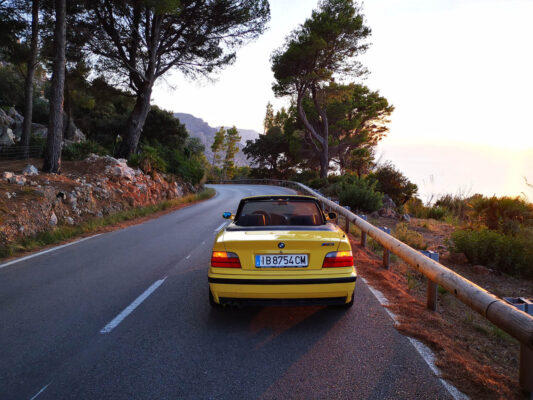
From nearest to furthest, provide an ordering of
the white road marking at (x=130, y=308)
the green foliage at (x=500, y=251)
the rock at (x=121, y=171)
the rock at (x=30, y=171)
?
the white road marking at (x=130, y=308)
the green foliage at (x=500, y=251)
the rock at (x=30, y=171)
the rock at (x=121, y=171)

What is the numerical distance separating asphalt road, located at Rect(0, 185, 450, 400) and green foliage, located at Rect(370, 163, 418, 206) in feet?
41.8

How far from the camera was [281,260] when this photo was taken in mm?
3672

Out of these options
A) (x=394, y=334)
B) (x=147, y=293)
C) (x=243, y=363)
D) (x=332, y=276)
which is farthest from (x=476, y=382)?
(x=147, y=293)

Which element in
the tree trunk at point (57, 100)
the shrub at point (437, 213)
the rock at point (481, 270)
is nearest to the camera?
the rock at point (481, 270)

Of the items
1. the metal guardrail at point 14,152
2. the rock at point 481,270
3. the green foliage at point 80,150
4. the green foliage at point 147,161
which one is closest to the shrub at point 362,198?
the rock at point 481,270

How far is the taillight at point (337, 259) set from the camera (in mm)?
3703

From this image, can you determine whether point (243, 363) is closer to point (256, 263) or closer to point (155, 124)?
point (256, 263)

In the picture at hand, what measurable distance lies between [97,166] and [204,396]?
14835 millimetres

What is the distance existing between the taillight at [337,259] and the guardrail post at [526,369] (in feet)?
5.33

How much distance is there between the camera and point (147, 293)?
493 centimetres

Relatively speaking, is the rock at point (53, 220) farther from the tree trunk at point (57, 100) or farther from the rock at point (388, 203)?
the rock at point (388, 203)

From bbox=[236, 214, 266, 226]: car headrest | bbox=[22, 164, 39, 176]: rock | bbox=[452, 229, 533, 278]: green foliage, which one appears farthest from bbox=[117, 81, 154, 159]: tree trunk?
bbox=[452, 229, 533, 278]: green foliage

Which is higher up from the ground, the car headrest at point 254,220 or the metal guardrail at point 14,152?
the metal guardrail at point 14,152

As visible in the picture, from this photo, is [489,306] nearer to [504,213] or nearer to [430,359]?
[430,359]
